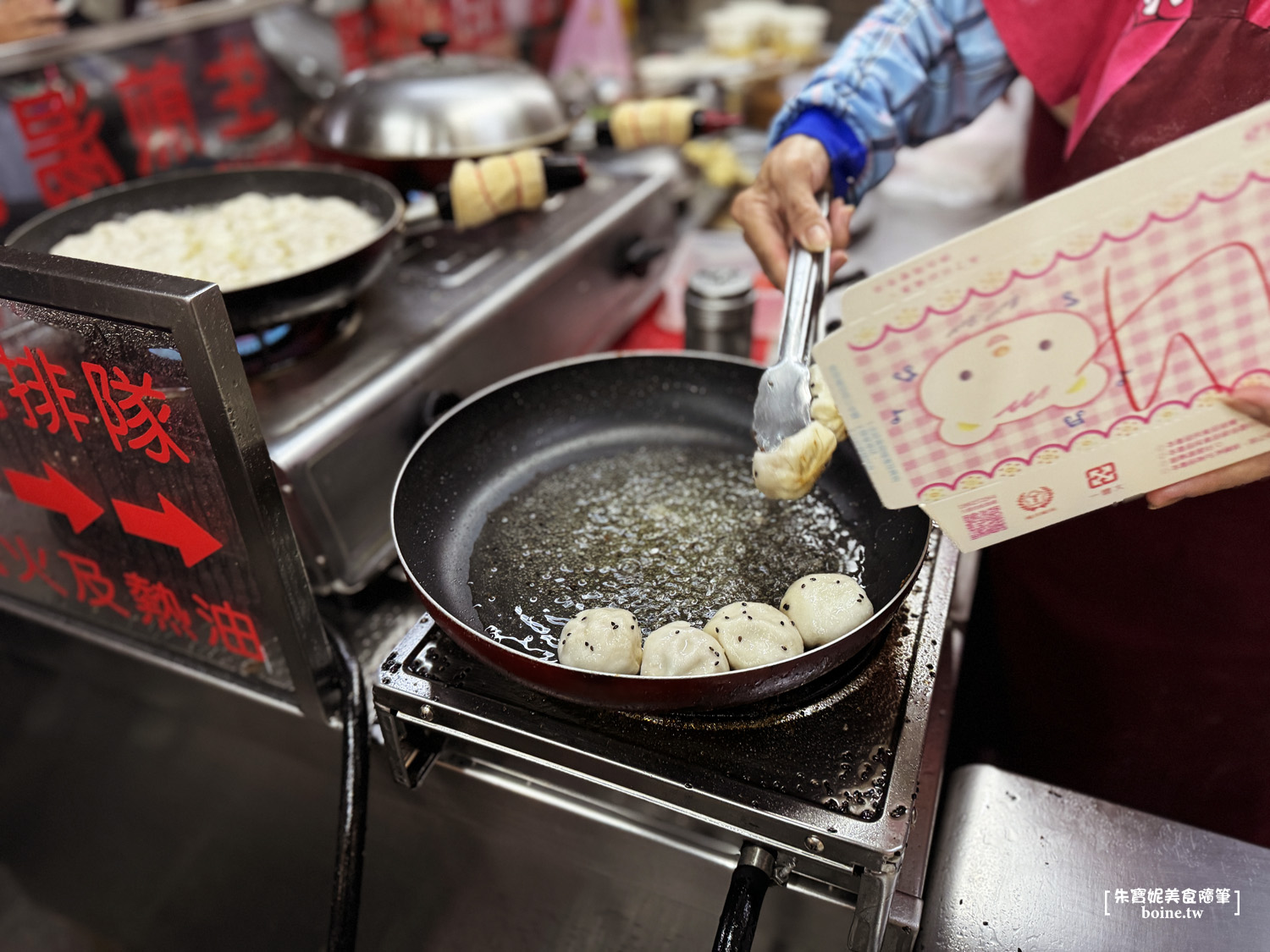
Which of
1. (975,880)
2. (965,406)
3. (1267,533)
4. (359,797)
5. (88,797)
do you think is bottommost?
(88,797)

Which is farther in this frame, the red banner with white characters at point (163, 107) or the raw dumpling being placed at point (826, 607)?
the red banner with white characters at point (163, 107)

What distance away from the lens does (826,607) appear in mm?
1126

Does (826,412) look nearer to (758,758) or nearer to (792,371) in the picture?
(792,371)

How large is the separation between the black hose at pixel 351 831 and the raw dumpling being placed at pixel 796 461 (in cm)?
74

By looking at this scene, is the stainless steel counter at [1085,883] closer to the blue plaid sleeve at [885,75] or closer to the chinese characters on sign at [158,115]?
the blue plaid sleeve at [885,75]

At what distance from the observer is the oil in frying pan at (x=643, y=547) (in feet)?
4.10

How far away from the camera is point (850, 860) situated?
0.96m

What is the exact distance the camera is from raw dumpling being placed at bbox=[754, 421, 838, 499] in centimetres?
118

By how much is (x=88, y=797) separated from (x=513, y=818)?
1.25 meters

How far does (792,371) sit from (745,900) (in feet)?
2.31

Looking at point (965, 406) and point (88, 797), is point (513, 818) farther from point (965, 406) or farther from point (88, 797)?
point (88, 797)

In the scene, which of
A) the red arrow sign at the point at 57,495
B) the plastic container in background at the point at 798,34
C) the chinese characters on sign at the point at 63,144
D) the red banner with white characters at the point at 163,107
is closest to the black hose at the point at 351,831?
the red arrow sign at the point at 57,495

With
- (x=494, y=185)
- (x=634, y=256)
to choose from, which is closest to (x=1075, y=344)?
(x=494, y=185)

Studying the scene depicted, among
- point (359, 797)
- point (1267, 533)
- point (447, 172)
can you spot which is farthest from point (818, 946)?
point (447, 172)
